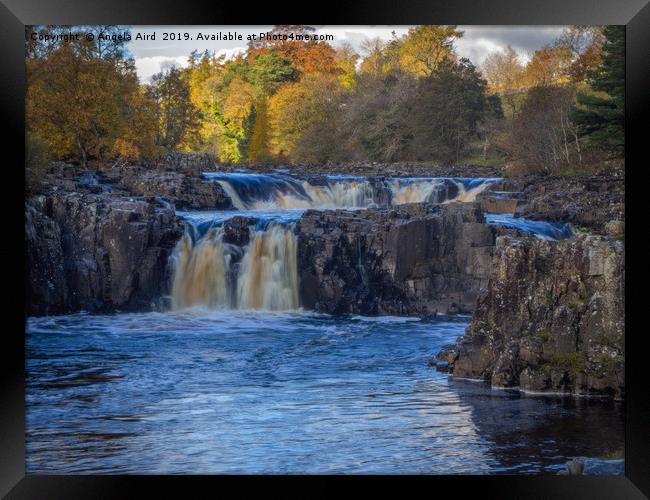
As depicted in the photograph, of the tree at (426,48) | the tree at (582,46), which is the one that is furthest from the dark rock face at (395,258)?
the tree at (582,46)

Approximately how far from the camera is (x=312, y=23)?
26.0ft

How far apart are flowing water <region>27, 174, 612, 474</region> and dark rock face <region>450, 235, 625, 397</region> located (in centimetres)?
25

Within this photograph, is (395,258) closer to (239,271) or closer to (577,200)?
(239,271)

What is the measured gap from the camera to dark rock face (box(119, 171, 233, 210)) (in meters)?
11.4

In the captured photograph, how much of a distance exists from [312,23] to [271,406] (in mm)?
3760

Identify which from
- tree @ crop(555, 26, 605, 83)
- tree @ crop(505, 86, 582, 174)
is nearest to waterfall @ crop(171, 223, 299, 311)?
tree @ crop(505, 86, 582, 174)

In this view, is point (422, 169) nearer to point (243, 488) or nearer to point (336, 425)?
point (336, 425)

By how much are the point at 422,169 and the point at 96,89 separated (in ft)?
12.5

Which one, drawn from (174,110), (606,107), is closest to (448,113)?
(606,107)

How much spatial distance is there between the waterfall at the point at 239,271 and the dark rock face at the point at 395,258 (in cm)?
26

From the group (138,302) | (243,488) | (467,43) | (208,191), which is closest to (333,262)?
(208,191)

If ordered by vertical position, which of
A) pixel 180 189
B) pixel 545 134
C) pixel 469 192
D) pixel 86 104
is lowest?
pixel 469 192

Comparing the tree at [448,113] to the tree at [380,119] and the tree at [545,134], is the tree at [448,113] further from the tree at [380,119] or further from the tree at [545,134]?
the tree at [545,134]

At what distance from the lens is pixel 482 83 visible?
35.0 feet
